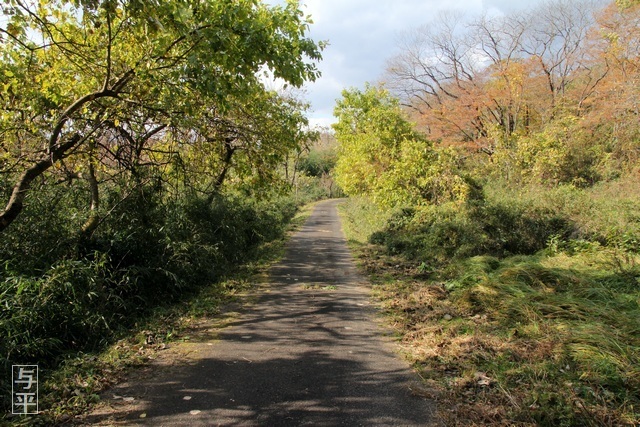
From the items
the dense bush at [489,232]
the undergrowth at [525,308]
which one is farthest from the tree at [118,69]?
the dense bush at [489,232]

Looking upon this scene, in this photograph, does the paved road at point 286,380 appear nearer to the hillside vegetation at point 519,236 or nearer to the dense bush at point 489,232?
the hillside vegetation at point 519,236

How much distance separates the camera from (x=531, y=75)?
21.9 metres

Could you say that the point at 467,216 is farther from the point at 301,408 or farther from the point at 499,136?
the point at 301,408

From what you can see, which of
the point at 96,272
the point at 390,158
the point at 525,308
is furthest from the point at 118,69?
the point at 390,158

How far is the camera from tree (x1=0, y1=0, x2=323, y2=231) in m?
4.47

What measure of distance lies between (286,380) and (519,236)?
8.51 metres

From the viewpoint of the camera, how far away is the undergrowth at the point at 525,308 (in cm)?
322

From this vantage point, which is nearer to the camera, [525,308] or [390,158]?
[525,308]

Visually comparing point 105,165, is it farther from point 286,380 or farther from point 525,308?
point 525,308

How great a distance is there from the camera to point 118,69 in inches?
219

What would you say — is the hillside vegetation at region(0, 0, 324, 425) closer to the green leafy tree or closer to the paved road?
the paved road

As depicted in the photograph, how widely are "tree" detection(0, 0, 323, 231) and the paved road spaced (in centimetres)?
308

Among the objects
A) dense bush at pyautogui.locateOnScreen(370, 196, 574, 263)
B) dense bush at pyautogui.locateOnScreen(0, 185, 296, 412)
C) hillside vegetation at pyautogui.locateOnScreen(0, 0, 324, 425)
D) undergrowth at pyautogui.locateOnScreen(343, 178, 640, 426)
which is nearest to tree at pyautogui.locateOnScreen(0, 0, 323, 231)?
hillside vegetation at pyautogui.locateOnScreen(0, 0, 324, 425)

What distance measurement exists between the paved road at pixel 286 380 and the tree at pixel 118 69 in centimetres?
308
